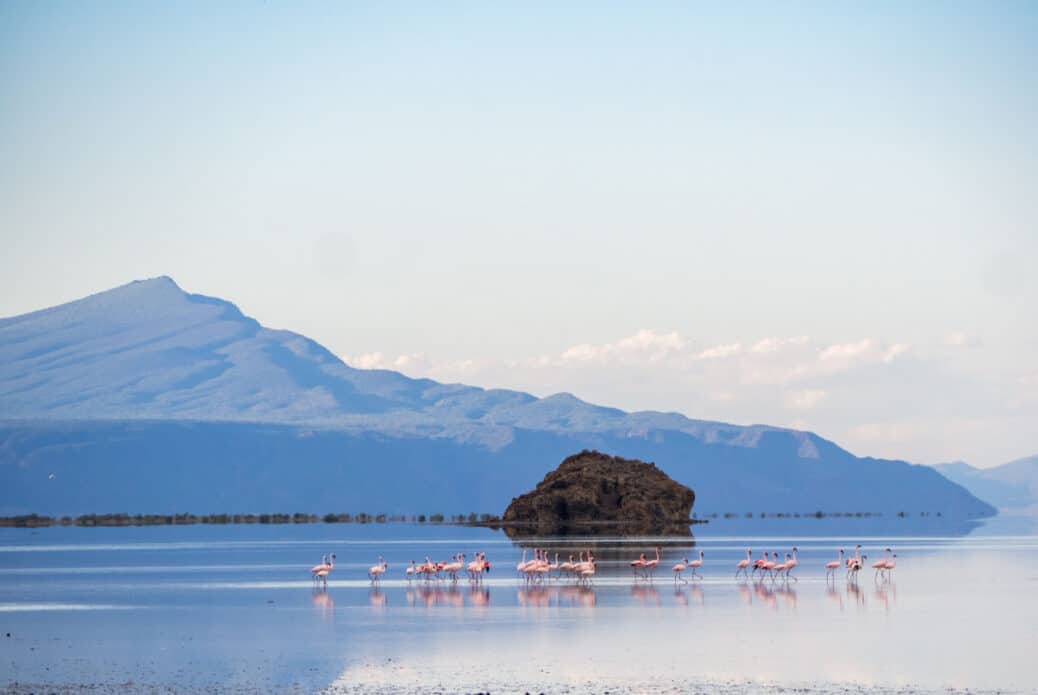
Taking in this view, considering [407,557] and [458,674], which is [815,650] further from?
[407,557]

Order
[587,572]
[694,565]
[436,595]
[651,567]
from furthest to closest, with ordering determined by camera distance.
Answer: [651,567] < [694,565] < [587,572] < [436,595]

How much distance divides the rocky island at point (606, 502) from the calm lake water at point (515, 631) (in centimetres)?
7036

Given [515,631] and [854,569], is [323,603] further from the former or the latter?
[854,569]

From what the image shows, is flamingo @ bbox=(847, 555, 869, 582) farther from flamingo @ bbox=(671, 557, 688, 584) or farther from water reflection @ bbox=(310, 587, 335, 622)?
water reflection @ bbox=(310, 587, 335, 622)

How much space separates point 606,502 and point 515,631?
105m

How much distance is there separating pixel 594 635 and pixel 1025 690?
11778 millimetres

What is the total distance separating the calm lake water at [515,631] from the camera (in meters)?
31.8

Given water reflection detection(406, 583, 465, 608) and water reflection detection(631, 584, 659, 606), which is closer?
water reflection detection(631, 584, 659, 606)

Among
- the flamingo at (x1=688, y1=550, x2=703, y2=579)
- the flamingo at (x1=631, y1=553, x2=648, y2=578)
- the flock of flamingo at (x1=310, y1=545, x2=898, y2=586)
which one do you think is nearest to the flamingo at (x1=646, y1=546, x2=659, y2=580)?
the flock of flamingo at (x1=310, y1=545, x2=898, y2=586)

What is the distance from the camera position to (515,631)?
40.4 meters

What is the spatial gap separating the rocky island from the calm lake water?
7036 centimetres

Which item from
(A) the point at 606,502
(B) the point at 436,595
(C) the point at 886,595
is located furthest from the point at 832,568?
(A) the point at 606,502

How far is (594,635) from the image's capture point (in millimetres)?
39219

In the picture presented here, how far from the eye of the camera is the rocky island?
142 metres
